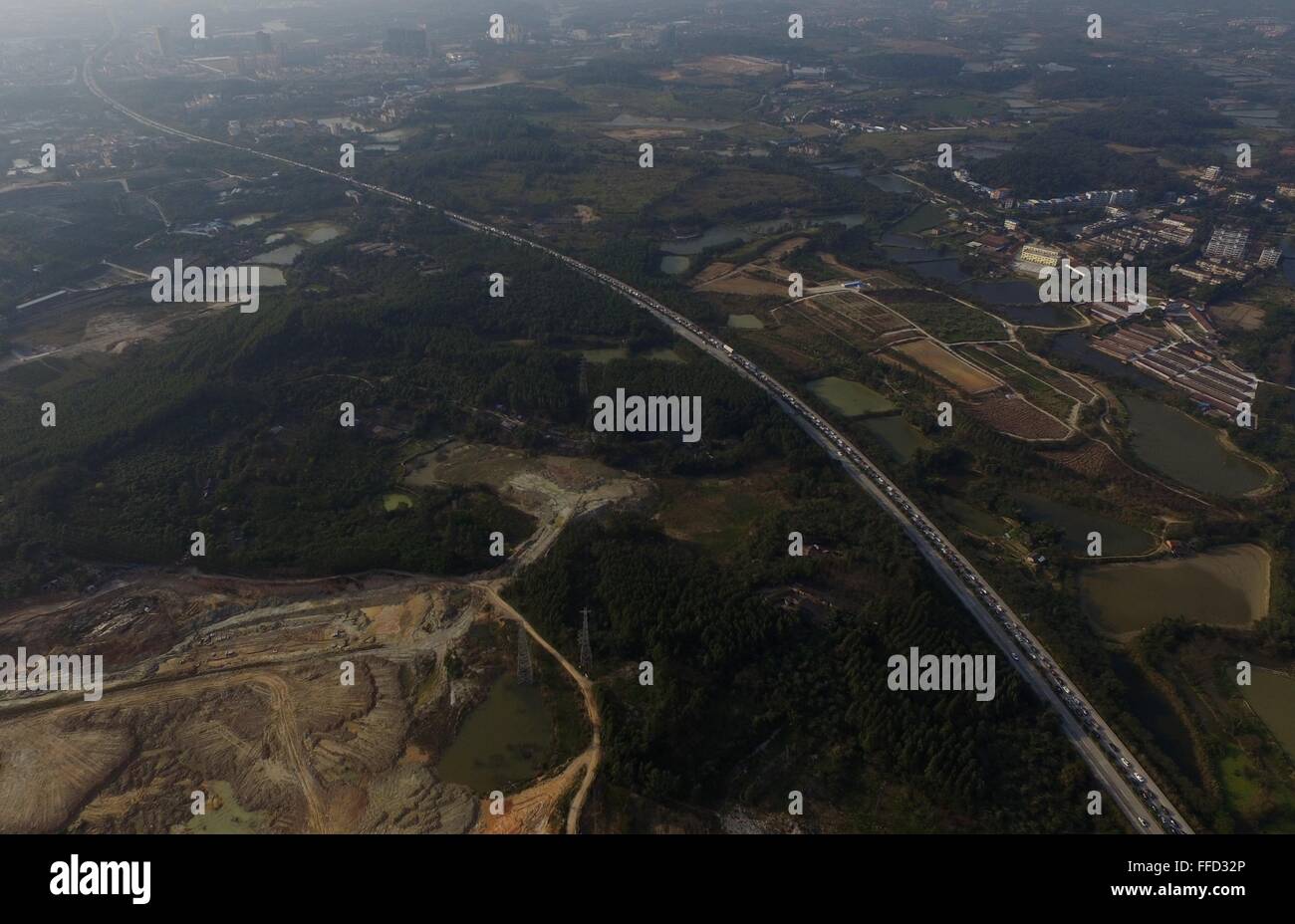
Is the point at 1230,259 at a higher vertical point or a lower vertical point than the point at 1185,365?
higher

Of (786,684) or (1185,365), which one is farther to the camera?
(1185,365)

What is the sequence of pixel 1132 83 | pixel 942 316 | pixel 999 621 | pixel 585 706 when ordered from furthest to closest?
1. pixel 1132 83
2. pixel 942 316
3. pixel 999 621
4. pixel 585 706

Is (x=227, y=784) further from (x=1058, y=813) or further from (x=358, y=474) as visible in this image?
(x=1058, y=813)

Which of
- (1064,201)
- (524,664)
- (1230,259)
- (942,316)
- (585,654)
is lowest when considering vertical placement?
(524,664)

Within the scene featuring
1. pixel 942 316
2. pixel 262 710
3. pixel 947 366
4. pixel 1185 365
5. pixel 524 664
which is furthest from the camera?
pixel 942 316

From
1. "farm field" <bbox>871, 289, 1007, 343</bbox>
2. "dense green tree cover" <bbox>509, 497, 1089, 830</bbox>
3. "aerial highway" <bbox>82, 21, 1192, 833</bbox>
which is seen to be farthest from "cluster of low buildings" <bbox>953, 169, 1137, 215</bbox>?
"dense green tree cover" <bbox>509, 497, 1089, 830</bbox>

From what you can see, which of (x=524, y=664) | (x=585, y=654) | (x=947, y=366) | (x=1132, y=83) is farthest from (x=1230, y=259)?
(x=1132, y=83)

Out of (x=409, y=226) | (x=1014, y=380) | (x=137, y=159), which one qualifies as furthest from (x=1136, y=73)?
(x=137, y=159)

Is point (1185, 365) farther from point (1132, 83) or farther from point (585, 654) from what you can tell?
point (1132, 83)
